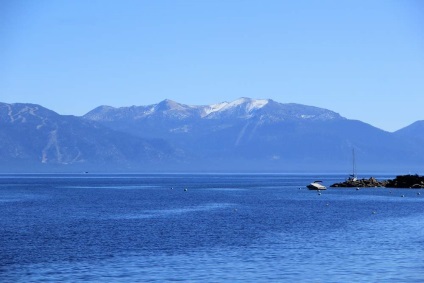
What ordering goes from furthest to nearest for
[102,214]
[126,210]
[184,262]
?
[126,210] → [102,214] → [184,262]

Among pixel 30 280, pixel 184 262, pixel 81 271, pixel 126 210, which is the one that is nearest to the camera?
pixel 30 280

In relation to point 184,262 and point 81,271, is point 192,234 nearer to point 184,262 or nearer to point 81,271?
point 184,262

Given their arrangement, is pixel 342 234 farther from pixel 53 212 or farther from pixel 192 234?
pixel 53 212

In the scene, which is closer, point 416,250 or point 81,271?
point 81,271

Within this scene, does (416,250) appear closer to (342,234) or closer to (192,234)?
(342,234)

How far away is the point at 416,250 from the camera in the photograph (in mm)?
62469

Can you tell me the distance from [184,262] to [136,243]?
13.1 metres

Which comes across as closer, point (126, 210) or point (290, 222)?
point (290, 222)

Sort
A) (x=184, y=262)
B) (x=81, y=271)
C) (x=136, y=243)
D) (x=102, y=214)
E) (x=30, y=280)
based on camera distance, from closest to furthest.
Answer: (x=30, y=280), (x=81, y=271), (x=184, y=262), (x=136, y=243), (x=102, y=214)

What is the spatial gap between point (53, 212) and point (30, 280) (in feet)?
214

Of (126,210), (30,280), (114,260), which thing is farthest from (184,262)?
(126,210)

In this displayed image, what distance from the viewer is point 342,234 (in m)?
77.0

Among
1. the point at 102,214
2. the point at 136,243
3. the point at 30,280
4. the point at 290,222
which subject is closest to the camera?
the point at 30,280

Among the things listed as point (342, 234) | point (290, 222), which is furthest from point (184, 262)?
point (290, 222)
